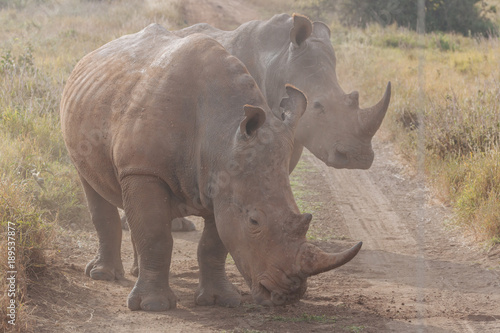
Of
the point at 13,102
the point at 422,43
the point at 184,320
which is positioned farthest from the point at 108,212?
the point at 422,43

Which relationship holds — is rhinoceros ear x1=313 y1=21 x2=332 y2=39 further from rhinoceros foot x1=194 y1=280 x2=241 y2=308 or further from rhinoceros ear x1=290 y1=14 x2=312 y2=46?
rhinoceros foot x1=194 y1=280 x2=241 y2=308

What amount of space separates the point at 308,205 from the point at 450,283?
9.06 feet

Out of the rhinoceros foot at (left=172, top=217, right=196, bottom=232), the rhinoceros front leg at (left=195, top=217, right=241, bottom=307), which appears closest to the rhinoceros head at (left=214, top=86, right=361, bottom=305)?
the rhinoceros front leg at (left=195, top=217, right=241, bottom=307)

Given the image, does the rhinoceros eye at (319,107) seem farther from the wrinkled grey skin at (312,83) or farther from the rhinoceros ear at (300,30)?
the rhinoceros ear at (300,30)

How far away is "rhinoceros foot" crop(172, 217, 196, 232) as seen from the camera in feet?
24.7

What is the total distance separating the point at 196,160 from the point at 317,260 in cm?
112

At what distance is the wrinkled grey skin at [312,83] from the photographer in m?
6.20

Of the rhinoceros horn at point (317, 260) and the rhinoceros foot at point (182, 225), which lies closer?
the rhinoceros horn at point (317, 260)

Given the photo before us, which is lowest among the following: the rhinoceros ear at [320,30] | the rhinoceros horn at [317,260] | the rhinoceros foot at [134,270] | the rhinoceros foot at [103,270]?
the rhinoceros foot at [134,270]

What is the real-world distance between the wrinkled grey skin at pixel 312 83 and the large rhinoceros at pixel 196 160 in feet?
3.77

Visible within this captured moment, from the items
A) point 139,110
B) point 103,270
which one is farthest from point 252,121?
point 103,270

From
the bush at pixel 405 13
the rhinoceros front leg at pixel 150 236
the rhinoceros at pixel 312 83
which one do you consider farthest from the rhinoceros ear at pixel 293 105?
the bush at pixel 405 13

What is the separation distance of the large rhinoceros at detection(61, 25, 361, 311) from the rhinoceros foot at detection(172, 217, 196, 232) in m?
2.03

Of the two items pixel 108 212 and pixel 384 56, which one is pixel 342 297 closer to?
pixel 108 212
